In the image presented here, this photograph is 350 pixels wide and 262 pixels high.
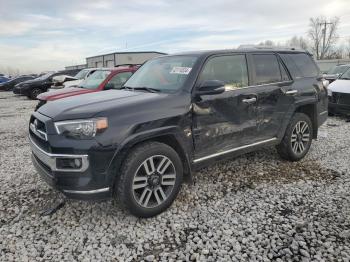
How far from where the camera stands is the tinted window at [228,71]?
4.02 m

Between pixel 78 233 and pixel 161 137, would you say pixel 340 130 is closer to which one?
pixel 161 137

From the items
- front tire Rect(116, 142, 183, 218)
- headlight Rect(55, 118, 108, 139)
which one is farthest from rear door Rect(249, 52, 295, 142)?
headlight Rect(55, 118, 108, 139)

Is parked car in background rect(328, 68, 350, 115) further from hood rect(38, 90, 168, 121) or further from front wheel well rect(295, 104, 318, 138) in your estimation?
hood rect(38, 90, 168, 121)

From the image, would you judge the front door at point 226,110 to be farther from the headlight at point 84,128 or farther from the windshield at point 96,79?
the windshield at point 96,79

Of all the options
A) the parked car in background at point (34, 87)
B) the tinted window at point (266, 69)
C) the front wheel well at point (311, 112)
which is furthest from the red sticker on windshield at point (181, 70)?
the parked car in background at point (34, 87)

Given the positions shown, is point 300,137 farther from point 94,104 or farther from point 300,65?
point 94,104

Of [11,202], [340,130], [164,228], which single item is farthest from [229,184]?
[340,130]

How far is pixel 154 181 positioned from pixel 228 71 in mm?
1836

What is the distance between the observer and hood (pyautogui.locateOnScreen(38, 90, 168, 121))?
126 inches

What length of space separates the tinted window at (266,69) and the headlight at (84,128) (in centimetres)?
245

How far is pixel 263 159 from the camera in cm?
546

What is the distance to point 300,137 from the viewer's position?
528 cm

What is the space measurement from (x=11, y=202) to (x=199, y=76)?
2.92 metres

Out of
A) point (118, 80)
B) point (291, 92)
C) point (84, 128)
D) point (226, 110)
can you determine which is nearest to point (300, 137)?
point (291, 92)
